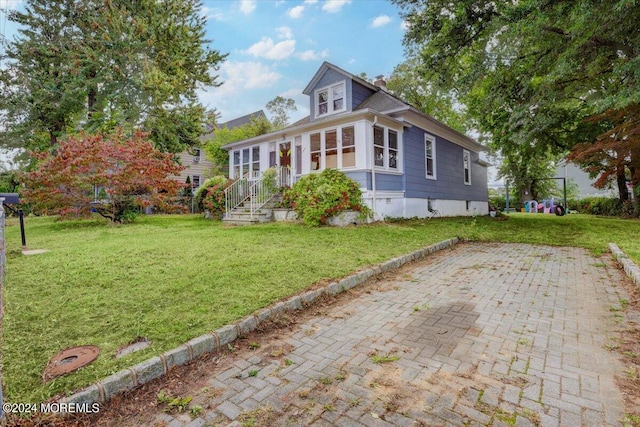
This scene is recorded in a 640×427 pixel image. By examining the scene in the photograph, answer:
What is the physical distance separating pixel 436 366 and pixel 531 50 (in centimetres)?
1292

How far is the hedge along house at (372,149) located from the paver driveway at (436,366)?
7.34 meters

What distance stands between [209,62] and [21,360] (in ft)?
57.5

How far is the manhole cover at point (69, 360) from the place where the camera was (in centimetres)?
208

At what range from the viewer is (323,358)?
2.48 metres

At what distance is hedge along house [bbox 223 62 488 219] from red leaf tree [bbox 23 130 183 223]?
3.82 metres

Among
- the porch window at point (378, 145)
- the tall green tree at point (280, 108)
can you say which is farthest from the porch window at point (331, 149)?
the tall green tree at point (280, 108)

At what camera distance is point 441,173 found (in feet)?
47.9

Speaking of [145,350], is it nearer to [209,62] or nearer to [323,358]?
[323,358]

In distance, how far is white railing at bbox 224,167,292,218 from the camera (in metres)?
11.8

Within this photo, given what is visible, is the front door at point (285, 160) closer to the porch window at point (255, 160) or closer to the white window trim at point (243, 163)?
the white window trim at point (243, 163)

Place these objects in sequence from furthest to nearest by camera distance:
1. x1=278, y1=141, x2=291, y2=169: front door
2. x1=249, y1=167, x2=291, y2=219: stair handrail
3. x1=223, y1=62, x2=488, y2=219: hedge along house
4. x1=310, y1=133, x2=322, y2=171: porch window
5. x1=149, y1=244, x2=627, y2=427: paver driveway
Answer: x1=278, y1=141, x2=291, y2=169: front door < x1=310, y1=133, x2=322, y2=171: porch window < x1=249, y1=167, x2=291, y2=219: stair handrail < x1=223, y1=62, x2=488, y2=219: hedge along house < x1=149, y1=244, x2=627, y2=427: paver driveway

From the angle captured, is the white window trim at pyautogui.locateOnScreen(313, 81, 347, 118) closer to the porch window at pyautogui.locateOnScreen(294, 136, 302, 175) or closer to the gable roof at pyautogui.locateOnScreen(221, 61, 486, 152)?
the gable roof at pyautogui.locateOnScreen(221, 61, 486, 152)

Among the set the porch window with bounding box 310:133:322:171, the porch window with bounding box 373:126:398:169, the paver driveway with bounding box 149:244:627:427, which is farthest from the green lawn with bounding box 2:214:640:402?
the porch window with bounding box 310:133:322:171

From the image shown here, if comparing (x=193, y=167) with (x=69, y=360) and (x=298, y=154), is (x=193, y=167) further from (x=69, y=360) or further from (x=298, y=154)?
(x=69, y=360)
